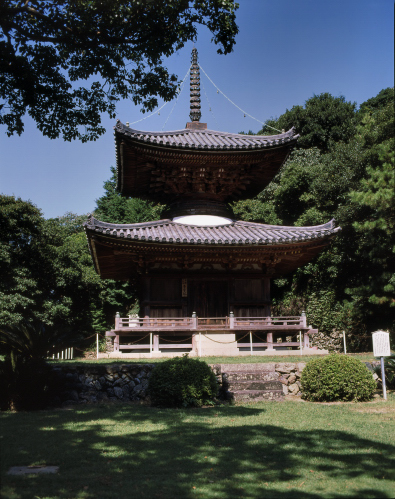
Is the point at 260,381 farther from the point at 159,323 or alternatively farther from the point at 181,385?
the point at 159,323

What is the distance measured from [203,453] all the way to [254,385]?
5241mm

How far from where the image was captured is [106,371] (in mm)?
11922

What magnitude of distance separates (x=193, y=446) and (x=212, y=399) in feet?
12.5

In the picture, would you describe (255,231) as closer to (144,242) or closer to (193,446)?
(144,242)

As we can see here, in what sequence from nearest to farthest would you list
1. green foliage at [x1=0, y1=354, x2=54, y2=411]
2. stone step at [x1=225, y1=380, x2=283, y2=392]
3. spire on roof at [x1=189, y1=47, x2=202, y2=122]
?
green foliage at [x1=0, y1=354, x2=54, y2=411], stone step at [x1=225, y1=380, x2=283, y2=392], spire on roof at [x1=189, y1=47, x2=202, y2=122]

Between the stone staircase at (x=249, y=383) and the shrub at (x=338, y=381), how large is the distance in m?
0.81

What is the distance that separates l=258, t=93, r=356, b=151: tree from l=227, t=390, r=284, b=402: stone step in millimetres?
29377

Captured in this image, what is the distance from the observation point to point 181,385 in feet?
33.0

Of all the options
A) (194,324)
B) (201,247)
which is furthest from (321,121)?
(194,324)

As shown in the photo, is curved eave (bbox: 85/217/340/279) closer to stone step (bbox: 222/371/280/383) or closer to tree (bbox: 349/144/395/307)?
tree (bbox: 349/144/395/307)

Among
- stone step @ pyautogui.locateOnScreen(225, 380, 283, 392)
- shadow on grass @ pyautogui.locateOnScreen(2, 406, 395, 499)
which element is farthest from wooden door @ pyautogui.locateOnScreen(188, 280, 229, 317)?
shadow on grass @ pyautogui.locateOnScreen(2, 406, 395, 499)

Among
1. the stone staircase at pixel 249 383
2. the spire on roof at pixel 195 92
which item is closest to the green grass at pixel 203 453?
the stone staircase at pixel 249 383

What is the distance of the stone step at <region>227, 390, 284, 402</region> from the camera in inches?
427

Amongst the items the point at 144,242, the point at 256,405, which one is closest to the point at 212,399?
the point at 256,405
